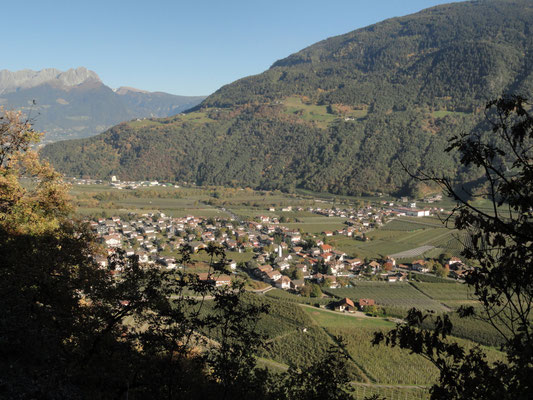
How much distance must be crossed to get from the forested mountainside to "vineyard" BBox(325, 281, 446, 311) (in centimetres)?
5817

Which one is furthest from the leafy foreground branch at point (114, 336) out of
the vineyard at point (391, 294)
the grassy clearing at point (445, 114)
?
the grassy clearing at point (445, 114)

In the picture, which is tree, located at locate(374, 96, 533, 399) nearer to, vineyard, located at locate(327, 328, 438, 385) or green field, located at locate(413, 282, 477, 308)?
vineyard, located at locate(327, 328, 438, 385)

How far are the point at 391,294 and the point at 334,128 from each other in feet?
322

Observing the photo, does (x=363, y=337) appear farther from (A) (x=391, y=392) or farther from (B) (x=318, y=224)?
(B) (x=318, y=224)

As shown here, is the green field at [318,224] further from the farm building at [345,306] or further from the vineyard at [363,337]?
the farm building at [345,306]

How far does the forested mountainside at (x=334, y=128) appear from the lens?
10400 cm

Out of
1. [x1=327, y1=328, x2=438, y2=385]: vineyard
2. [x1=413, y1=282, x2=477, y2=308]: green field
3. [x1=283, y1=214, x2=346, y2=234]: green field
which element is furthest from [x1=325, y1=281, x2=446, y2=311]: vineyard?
[x1=283, y1=214, x2=346, y2=234]: green field

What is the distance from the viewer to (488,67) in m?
129

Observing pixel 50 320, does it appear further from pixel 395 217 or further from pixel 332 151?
pixel 332 151

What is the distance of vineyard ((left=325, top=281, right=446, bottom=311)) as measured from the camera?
28328 mm

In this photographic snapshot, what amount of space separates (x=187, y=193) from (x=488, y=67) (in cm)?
11928

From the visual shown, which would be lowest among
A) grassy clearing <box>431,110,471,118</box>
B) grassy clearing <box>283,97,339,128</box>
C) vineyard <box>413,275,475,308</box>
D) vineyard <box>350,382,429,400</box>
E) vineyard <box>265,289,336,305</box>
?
vineyard <box>413,275,475,308</box>

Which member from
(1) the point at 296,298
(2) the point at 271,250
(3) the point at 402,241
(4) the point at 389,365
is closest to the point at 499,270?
(4) the point at 389,365

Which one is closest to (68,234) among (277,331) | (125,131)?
(277,331)
